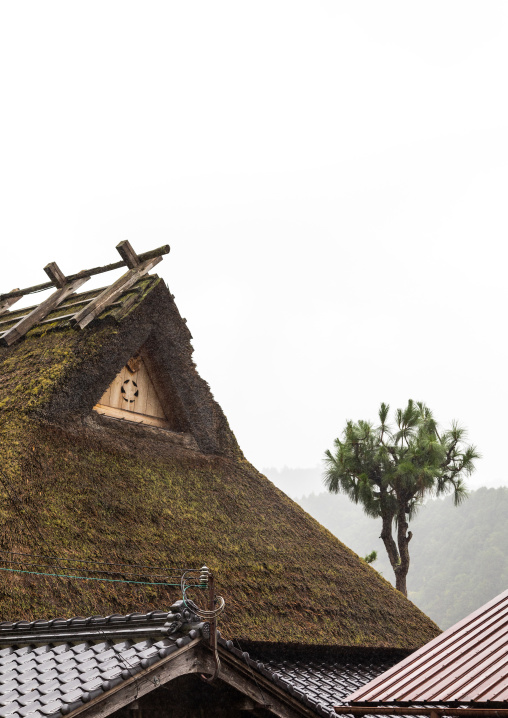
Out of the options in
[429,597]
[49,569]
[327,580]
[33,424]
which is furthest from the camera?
[429,597]

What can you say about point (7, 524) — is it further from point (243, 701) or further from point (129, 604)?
point (243, 701)

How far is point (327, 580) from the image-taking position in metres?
10.3

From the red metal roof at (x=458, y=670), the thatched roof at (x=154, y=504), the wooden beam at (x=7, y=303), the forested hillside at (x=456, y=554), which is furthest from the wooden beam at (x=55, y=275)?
the forested hillside at (x=456, y=554)

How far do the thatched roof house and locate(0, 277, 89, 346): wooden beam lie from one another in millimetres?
34

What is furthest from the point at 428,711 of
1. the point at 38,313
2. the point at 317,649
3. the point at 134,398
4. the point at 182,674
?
the point at 38,313

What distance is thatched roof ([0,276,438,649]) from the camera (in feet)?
24.3

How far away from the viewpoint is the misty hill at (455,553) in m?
47.7

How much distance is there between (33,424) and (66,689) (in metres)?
5.05

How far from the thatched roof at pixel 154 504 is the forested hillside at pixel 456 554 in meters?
39.1

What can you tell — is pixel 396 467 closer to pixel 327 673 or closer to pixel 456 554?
pixel 327 673

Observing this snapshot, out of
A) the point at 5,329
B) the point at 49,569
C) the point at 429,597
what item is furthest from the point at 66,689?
the point at 429,597

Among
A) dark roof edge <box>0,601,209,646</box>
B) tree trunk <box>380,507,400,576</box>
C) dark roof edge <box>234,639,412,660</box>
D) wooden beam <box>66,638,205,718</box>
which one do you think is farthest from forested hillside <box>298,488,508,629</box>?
wooden beam <box>66,638,205,718</box>

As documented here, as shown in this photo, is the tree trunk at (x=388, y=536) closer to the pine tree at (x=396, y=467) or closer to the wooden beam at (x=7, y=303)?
the pine tree at (x=396, y=467)

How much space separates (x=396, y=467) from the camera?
1956cm
